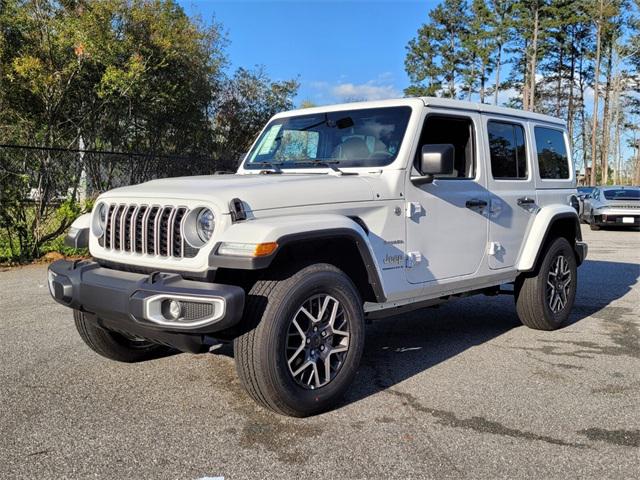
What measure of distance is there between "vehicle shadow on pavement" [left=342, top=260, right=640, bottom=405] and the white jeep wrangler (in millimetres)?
507

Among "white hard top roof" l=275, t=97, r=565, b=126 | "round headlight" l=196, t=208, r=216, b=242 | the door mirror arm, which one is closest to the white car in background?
"white hard top roof" l=275, t=97, r=565, b=126

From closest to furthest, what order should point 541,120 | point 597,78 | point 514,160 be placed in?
point 514,160, point 541,120, point 597,78

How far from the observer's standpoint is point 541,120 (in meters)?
6.09

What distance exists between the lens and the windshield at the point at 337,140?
4.48m

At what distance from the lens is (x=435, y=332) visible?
234 inches

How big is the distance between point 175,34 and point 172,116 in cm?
205

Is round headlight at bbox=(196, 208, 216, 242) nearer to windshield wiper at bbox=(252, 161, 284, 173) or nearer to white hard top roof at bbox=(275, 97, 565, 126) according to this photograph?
windshield wiper at bbox=(252, 161, 284, 173)

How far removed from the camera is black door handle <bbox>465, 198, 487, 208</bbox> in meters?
4.85

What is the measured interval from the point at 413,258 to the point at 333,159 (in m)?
0.96

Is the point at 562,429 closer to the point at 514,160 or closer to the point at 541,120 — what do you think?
the point at 514,160

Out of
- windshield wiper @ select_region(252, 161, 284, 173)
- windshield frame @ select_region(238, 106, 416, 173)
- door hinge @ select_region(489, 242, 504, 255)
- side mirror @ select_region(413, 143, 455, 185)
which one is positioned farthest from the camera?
door hinge @ select_region(489, 242, 504, 255)

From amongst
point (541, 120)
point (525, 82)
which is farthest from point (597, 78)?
point (541, 120)

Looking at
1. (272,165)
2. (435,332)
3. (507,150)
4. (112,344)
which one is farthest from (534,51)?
(112,344)

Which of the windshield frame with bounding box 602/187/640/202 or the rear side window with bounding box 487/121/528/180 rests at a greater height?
the rear side window with bounding box 487/121/528/180
